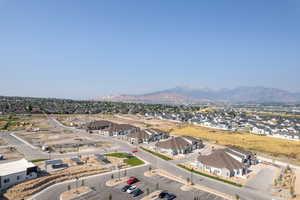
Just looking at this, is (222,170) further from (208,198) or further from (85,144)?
(85,144)

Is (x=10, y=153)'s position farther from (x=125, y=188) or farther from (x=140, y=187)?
(x=140, y=187)

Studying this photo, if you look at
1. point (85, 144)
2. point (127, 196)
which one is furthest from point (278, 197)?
point (85, 144)

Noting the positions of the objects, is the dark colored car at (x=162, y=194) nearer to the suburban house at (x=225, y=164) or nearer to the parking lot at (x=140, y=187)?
the parking lot at (x=140, y=187)

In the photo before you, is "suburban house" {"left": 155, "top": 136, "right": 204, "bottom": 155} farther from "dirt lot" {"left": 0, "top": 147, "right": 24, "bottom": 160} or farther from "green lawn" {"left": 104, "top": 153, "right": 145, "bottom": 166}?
"dirt lot" {"left": 0, "top": 147, "right": 24, "bottom": 160}

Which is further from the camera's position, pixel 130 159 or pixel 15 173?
pixel 130 159

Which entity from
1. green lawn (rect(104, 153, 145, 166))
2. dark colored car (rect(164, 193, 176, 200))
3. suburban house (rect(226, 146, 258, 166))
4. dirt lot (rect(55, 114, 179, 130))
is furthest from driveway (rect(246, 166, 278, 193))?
dirt lot (rect(55, 114, 179, 130))

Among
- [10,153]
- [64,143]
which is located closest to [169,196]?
[10,153]
